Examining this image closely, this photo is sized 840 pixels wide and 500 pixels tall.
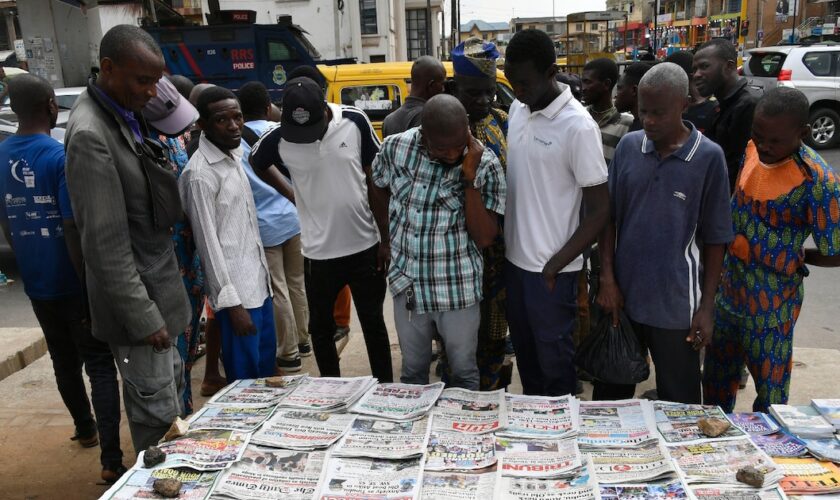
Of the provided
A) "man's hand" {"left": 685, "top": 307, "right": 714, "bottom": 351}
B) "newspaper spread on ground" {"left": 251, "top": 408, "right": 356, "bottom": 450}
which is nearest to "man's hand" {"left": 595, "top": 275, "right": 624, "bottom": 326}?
"man's hand" {"left": 685, "top": 307, "right": 714, "bottom": 351}

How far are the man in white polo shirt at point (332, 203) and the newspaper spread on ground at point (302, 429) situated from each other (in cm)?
67

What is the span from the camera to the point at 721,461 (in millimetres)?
1830

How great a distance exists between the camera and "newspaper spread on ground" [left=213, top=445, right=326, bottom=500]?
1.80 m

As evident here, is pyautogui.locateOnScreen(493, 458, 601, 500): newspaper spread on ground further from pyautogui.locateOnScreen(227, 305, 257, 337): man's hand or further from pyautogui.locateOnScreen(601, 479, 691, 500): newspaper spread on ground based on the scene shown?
pyautogui.locateOnScreen(227, 305, 257, 337): man's hand

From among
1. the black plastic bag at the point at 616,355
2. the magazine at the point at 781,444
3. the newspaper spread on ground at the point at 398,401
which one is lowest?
the magazine at the point at 781,444

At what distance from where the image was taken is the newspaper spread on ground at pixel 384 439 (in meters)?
1.96

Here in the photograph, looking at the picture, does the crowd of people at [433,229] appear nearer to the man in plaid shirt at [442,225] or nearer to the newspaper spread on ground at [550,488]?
the man in plaid shirt at [442,225]

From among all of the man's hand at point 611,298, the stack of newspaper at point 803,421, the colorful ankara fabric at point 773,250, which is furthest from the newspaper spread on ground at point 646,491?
the colorful ankara fabric at point 773,250

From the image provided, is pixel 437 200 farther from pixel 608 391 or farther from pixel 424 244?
pixel 608 391

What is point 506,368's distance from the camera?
301cm

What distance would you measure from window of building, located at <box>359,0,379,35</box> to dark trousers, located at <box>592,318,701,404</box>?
75.3 ft

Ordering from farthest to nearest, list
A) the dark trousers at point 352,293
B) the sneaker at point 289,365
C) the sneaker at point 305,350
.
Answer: the sneaker at point 305,350
the sneaker at point 289,365
the dark trousers at point 352,293

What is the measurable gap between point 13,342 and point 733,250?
13.4 feet

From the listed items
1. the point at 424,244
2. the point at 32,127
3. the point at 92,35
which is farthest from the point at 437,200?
the point at 92,35
